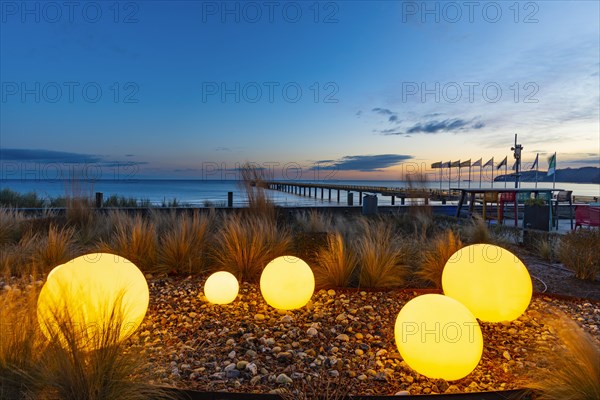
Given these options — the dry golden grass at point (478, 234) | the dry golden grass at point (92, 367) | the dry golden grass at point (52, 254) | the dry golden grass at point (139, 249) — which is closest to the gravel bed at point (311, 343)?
the dry golden grass at point (92, 367)

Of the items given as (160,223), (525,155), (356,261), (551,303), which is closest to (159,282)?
(356,261)

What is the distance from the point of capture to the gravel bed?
2.31 m

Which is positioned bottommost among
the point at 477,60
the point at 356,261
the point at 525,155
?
the point at 356,261

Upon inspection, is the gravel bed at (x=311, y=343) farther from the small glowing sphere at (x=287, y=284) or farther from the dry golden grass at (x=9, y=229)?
the dry golden grass at (x=9, y=229)

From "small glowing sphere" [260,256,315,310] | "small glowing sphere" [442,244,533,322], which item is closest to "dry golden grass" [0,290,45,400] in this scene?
"small glowing sphere" [260,256,315,310]

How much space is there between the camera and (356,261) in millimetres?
4527

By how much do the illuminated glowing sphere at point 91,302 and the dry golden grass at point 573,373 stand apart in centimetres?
226

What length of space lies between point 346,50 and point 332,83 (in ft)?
15.3

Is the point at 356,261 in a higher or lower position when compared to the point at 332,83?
lower

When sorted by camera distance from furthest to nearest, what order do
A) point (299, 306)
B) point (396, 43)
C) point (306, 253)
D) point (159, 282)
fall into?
point (396, 43), point (306, 253), point (159, 282), point (299, 306)

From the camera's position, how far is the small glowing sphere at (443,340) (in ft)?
→ 7.41

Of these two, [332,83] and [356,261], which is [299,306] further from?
[332,83]

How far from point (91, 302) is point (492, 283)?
10.1 feet

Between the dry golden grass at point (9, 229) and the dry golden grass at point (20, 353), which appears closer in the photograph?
the dry golden grass at point (20, 353)
